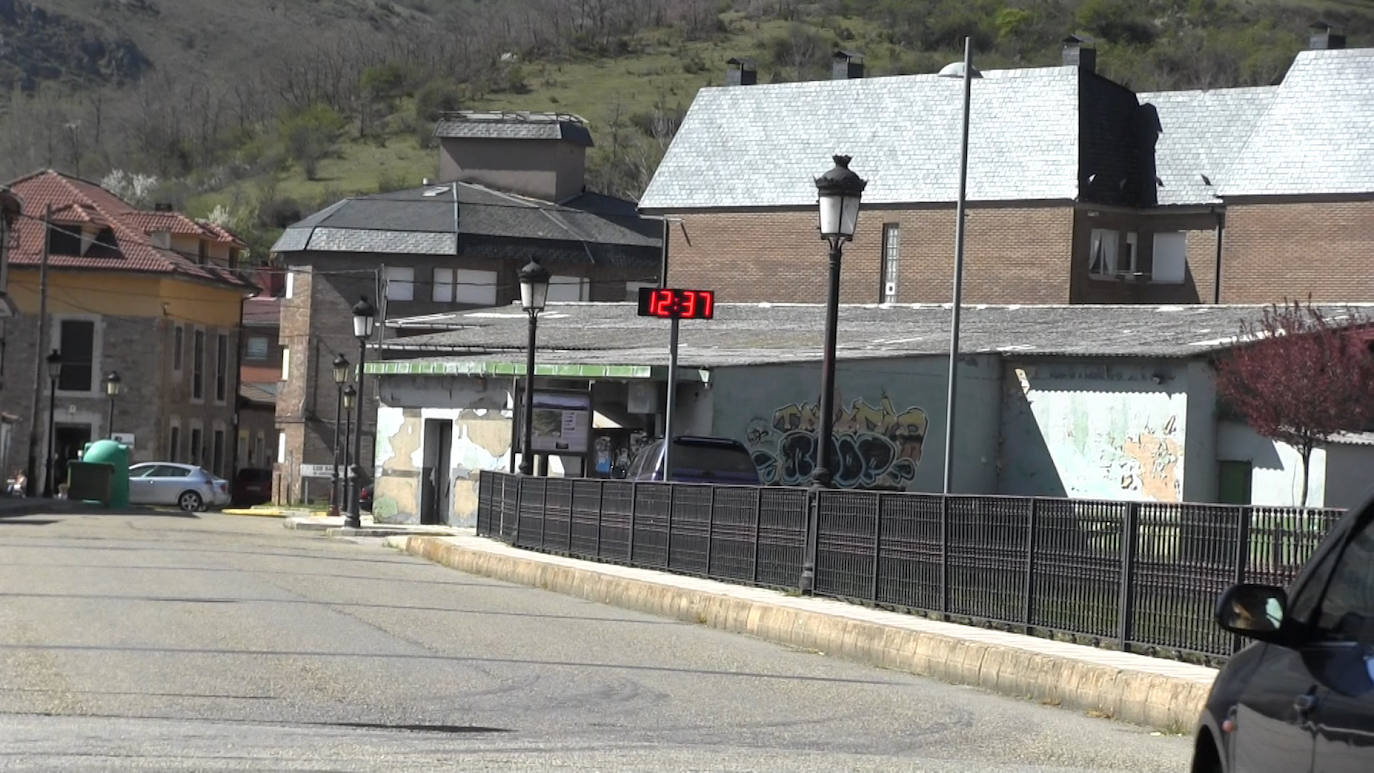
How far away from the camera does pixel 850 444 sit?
4297 centimetres

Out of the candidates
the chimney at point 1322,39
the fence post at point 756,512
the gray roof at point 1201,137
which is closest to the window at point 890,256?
the gray roof at point 1201,137

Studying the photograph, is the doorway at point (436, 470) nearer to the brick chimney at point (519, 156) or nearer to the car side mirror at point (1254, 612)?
the brick chimney at point (519, 156)

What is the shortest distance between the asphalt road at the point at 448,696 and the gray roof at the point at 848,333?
67.9ft

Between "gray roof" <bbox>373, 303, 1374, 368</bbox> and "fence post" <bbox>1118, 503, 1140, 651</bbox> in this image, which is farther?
"gray roof" <bbox>373, 303, 1374, 368</bbox>

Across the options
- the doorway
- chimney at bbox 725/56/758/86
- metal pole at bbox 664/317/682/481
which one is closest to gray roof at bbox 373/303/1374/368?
the doorway

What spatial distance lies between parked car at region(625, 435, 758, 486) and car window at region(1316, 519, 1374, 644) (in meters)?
25.9

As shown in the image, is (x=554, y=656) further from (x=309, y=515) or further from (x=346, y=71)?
(x=346, y=71)

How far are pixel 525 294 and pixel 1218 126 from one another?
34.0m

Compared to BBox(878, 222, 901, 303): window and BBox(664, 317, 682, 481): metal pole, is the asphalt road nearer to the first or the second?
BBox(664, 317, 682, 481): metal pole

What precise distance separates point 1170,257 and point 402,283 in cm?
2922

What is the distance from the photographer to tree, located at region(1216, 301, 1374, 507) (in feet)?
137

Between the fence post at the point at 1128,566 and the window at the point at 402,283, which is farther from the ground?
the window at the point at 402,283

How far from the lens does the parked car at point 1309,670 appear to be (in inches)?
215

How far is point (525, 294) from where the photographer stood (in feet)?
111
